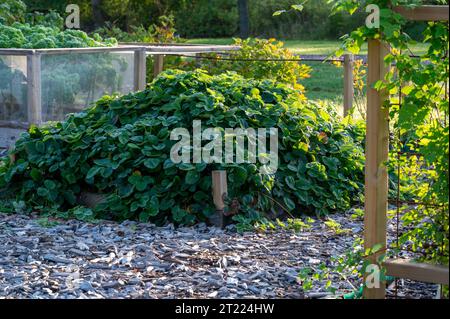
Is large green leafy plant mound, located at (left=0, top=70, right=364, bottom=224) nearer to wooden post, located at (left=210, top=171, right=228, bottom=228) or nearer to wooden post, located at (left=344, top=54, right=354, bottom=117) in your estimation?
wooden post, located at (left=210, top=171, right=228, bottom=228)

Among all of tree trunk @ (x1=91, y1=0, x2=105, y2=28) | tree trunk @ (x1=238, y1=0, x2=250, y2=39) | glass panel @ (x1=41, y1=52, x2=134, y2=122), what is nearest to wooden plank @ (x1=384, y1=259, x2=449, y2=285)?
glass panel @ (x1=41, y1=52, x2=134, y2=122)

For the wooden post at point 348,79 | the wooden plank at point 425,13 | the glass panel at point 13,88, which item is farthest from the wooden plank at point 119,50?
the wooden plank at point 425,13

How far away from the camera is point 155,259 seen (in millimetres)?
4727

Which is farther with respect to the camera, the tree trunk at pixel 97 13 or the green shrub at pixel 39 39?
the tree trunk at pixel 97 13

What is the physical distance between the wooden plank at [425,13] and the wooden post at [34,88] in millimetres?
5382

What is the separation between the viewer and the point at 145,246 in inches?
195

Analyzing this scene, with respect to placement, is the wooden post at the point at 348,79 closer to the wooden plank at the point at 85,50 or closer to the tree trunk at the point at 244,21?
the wooden plank at the point at 85,50

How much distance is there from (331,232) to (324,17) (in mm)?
26615

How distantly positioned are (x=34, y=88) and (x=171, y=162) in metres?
3.05

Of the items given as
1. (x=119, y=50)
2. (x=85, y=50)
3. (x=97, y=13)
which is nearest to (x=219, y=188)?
(x=85, y=50)

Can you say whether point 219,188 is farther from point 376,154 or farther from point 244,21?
point 244,21

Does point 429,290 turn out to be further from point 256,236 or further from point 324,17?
point 324,17

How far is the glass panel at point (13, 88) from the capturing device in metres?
8.35

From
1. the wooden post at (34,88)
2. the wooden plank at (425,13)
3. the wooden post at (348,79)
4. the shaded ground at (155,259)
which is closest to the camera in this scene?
the wooden plank at (425,13)
